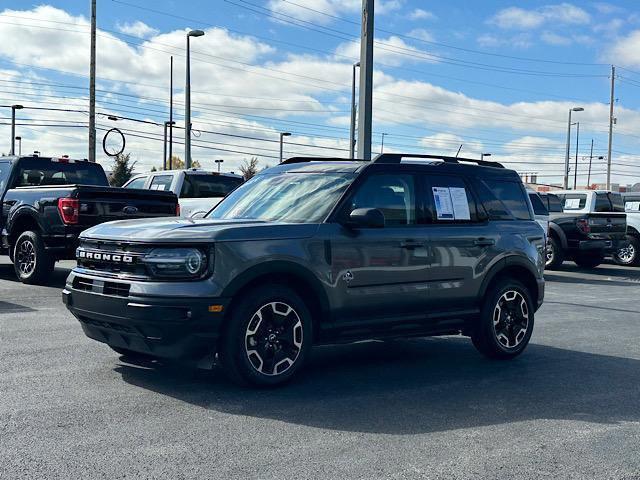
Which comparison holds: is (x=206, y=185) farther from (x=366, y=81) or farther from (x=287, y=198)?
(x=287, y=198)

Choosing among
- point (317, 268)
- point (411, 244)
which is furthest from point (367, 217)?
point (411, 244)

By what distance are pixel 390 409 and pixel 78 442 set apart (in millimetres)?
2143

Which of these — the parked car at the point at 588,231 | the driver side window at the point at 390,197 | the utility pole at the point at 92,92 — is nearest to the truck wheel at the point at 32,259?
the driver side window at the point at 390,197

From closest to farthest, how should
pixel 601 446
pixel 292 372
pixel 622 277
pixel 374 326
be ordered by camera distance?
pixel 601 446 → pixel 292 372 → pixel 374 326 → pixel 622 277

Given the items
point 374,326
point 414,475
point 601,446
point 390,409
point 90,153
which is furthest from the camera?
point 90,153

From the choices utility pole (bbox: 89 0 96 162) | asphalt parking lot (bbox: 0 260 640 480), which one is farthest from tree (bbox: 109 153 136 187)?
asphalt parking lot (bbox: 0 260 640 480)

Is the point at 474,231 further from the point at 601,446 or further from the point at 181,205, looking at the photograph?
the point at 181,205

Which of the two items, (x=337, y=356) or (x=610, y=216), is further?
(x=610, y=216)

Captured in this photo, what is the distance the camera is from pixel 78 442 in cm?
450

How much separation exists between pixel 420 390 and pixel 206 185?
981 centimetres

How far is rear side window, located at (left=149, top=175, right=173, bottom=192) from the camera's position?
15252mm

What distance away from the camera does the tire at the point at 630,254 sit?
840 inches

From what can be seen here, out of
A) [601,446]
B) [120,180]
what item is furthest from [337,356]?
[120,180]

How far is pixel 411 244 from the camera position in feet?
21.6
